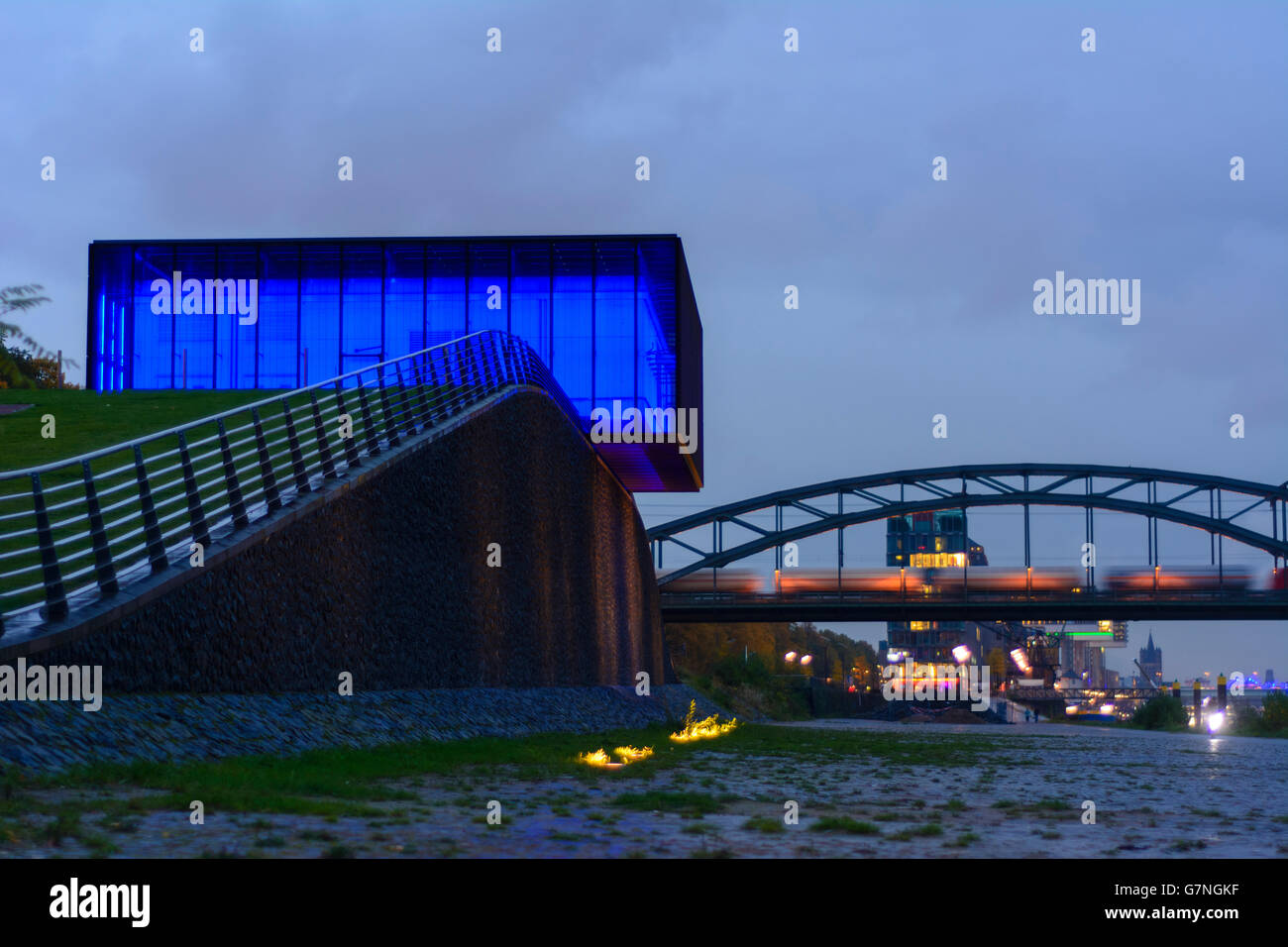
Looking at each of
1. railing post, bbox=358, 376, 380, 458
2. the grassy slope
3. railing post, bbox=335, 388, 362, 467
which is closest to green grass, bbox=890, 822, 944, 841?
railing post, bbox=335, 388, 362, 467

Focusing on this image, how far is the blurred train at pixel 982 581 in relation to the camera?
77.7m

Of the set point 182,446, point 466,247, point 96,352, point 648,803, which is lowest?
point 648,803

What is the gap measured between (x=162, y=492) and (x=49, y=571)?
25.5ft

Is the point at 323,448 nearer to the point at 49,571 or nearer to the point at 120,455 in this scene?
the point at 120,455

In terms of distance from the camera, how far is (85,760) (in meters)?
10.5

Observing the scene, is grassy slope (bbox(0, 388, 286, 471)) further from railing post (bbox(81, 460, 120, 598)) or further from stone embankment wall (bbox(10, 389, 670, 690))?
railing post (bbox(81, 460, 120, 598))

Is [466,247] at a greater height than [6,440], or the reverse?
[466,247]

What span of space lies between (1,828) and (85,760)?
11.2 ft

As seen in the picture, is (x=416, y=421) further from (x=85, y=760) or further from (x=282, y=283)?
(x=282, y=283)
